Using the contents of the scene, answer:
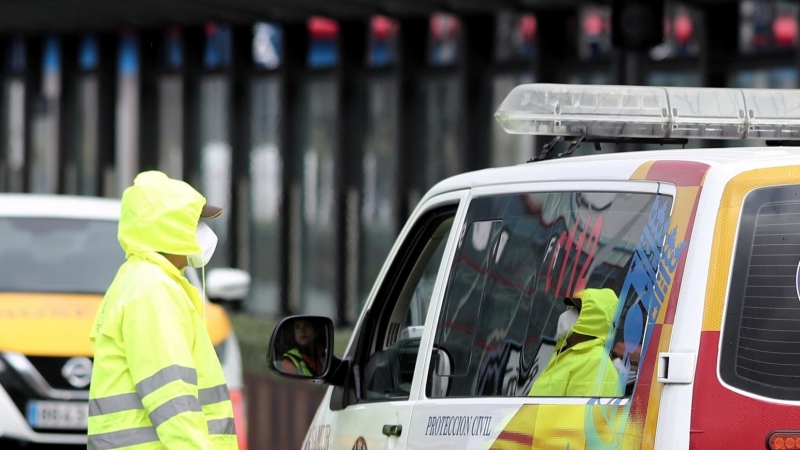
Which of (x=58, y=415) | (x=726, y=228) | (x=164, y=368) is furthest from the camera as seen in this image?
(x=58, y=415)

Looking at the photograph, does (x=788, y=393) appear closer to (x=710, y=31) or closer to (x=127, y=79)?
(x=710, y=31)

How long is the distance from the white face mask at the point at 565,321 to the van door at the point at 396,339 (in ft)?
1.98

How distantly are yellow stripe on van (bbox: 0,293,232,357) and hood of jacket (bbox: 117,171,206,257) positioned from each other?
11.0ft

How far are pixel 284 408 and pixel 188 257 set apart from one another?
23.0ft

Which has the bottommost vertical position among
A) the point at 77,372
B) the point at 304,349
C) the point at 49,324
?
the point at 77,372

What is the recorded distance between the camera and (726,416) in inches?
120

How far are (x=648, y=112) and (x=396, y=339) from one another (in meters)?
1.19

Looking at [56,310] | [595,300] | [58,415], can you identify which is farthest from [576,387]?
[56,310]

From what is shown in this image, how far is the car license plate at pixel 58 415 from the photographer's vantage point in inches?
302

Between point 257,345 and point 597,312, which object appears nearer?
point 597,312

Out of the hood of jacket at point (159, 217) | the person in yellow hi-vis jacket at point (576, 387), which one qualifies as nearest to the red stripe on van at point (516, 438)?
the person in yellow hi-vis jacket at point (576, 387)

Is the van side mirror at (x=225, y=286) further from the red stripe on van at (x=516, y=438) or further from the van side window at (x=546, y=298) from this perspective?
the red stripe on van at (x=516, y=438)

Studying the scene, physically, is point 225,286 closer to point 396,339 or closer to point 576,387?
point 396,339

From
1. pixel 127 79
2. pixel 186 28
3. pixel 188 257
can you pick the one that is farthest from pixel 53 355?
pixel 127 79
